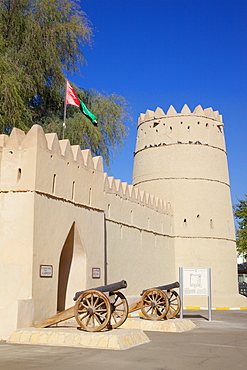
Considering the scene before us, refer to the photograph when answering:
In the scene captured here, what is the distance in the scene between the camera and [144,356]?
7148mm

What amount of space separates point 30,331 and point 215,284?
14517mm

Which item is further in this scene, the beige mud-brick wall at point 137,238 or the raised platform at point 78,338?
the beige mud-brick wall at point 137,238

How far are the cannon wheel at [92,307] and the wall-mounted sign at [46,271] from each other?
145 centimetres

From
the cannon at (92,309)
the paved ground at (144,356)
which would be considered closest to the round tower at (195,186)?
the paved ground at (144,356)

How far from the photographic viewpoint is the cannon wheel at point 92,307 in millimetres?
8346

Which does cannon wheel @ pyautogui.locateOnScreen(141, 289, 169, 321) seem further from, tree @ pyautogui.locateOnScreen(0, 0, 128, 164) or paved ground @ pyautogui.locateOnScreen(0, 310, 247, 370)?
tree @ pyautogui.locateOnScreen(0, 0, 128, 164)

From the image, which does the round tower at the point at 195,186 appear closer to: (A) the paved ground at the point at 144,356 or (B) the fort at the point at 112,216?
(B) the fort at the point at 112,216

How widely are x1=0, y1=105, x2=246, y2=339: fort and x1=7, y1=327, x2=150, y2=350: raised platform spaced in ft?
1.45

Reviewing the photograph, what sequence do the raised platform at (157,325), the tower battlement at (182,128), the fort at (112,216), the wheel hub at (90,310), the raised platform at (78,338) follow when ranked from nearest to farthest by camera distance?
the raised platform at (78,338)
the wheel hub at (90,310)
the fort at (112,216)
the raised platform at (157,325)
the tower battlement at (182,128)

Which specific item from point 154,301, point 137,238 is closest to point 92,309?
point 154,301

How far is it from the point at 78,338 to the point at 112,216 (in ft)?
27.1

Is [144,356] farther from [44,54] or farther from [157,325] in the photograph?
[44,54]

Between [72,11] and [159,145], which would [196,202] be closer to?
[159,145]

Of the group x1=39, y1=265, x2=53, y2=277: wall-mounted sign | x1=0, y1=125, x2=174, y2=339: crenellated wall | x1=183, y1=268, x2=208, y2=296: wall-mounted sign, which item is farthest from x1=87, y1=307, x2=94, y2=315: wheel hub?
x1=183, y1=268, x2=208, y2=296: wall-mounted sign
